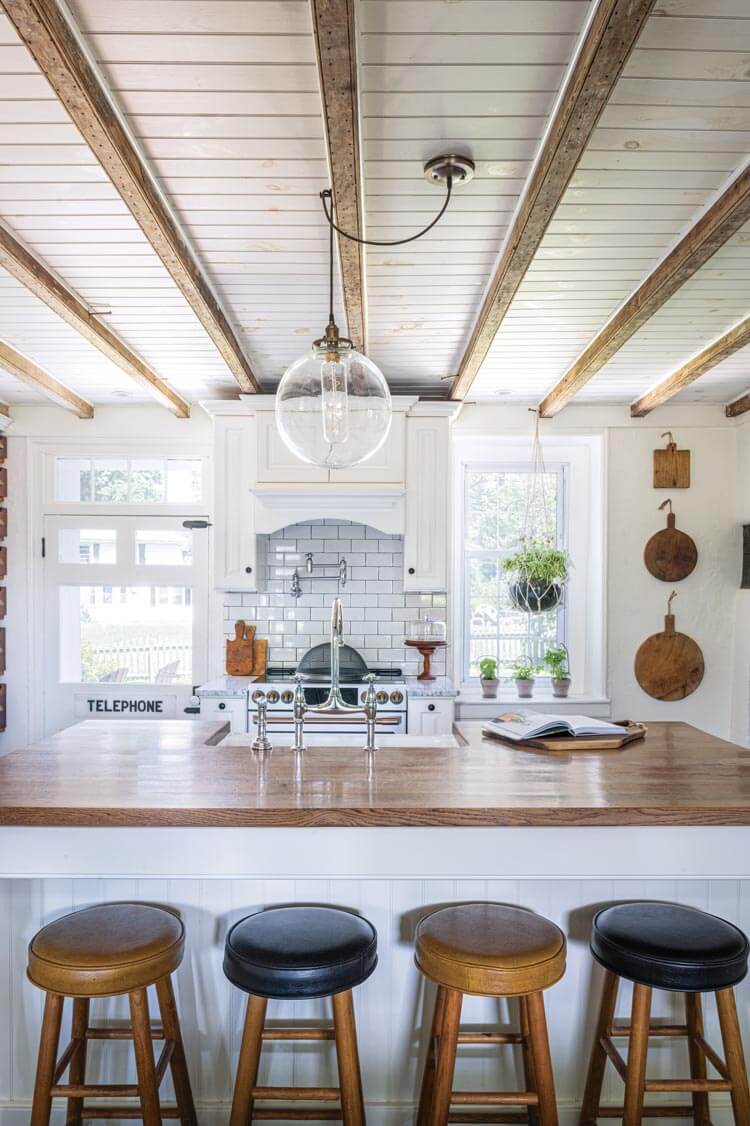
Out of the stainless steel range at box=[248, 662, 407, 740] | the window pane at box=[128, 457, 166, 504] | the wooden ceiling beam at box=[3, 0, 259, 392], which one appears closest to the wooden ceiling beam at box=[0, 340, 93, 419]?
the window pane at box=[128, 457, 166, 504]

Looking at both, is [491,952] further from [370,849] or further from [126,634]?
[126,634]

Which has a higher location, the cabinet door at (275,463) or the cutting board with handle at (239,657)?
the cabinet door at (275,463)

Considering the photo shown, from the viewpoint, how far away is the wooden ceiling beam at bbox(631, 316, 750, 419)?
3427mm

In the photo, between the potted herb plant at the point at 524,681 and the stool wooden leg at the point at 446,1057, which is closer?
the stool wooden leg at the point at 446,1057

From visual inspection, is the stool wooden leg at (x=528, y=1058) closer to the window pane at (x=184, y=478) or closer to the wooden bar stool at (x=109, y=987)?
the wooden bar stool at (x=109, y=987)

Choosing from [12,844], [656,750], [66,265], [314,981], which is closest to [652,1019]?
[656,750]

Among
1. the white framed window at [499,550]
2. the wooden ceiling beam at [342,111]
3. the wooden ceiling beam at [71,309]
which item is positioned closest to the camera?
the wooden ceiling beam at [342,111]

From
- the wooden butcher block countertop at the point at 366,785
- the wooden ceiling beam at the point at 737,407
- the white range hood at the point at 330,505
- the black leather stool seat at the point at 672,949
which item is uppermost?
the wooden ceiling beam at the point at 737,407

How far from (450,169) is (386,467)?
238cm

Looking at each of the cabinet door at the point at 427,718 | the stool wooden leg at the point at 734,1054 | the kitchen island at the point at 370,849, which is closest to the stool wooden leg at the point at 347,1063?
the kitchen island at the point at 370,849

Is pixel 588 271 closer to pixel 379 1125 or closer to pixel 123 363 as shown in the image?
pixel 123 363

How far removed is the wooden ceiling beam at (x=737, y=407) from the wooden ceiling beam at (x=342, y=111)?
2898 millimetres

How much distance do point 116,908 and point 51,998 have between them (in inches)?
9.4

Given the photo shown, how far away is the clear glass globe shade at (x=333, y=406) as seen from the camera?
7.06ft
